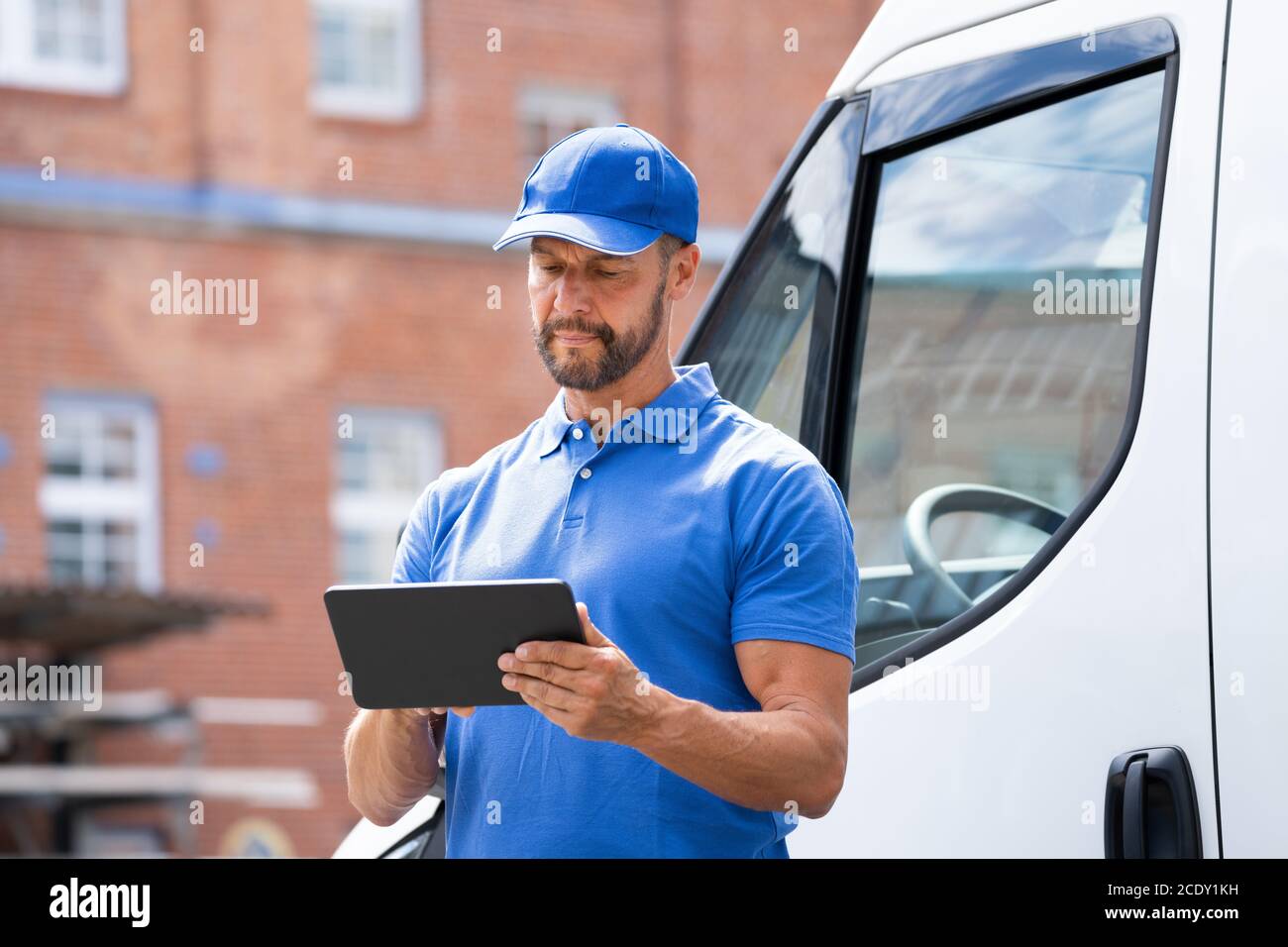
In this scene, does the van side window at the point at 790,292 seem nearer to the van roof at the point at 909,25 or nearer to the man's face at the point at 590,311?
the van roof at the point at 909,25

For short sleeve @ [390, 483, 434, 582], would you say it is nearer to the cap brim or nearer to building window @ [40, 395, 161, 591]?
the cap brim

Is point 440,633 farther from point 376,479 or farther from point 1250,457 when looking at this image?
point 376,479

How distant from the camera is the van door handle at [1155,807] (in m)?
2.28

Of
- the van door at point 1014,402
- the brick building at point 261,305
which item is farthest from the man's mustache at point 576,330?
the brick building at point 261,305

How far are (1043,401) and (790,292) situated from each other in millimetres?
567

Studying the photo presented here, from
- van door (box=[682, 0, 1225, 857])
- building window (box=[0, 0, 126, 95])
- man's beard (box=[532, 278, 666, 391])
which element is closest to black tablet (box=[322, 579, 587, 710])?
man's beard (box=[532, 278, 666, 391])

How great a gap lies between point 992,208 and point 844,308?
298 mm

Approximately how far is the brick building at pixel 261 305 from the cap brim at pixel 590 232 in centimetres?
1355

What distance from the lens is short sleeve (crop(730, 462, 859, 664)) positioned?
2.14 meters

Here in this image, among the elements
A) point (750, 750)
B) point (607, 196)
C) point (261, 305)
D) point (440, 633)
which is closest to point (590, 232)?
point (607, 196)

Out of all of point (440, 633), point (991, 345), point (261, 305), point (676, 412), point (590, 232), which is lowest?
point (440, 633)

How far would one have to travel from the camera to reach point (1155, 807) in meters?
2.30

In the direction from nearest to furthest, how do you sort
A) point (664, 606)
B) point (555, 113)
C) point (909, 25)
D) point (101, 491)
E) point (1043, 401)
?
point (664, 606)
point (1043, 401)
point (909, 25)
point (101, 491)
point (555, 113)

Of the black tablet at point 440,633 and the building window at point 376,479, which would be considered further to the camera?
the building window at point 376,479
